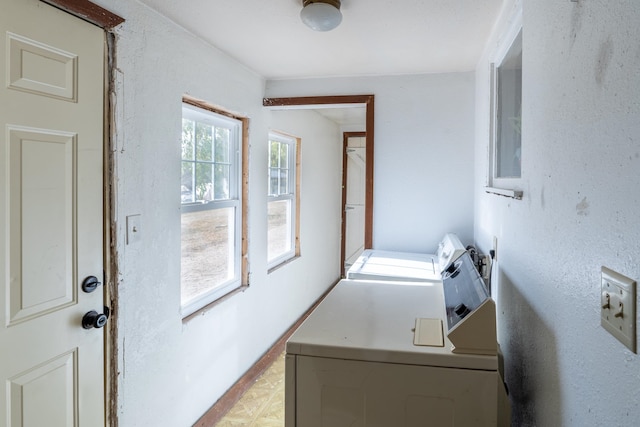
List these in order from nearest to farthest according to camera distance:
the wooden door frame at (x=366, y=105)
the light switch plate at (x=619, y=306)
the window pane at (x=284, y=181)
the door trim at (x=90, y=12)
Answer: the light switch plate at (x=619, y=306) < the door trim at (x=90, y=12) < the wooden door frame at (x=366, y=105) < the window pane at (x=284, y=181)

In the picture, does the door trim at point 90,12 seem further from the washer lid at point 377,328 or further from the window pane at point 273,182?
the window pane at point 273,182

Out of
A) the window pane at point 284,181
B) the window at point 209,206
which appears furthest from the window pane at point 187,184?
the window pane at point 284,181

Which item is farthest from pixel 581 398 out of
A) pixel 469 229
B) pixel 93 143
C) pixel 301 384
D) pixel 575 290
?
pixel 469 229

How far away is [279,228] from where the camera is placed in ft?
12.5

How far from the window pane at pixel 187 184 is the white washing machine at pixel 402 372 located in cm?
129

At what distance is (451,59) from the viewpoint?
2.52m

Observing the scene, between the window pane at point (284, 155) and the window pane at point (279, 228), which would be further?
the window pane at point (284, 155)

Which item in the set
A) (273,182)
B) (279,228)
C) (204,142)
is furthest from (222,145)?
(279,228)

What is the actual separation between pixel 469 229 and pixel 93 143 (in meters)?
2.33

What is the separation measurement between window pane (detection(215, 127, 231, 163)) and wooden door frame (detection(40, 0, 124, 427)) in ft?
3.21

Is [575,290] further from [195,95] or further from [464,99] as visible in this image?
[464,99]

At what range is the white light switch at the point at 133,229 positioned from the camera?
1729mm

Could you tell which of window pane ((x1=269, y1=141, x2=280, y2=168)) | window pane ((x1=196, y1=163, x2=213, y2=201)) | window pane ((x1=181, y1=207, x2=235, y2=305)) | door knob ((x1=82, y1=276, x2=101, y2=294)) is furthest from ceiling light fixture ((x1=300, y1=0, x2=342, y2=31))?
window pane ((x1=269, y1=141, x2=280, y2=168))

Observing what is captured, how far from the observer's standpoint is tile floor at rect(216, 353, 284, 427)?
2.35m
